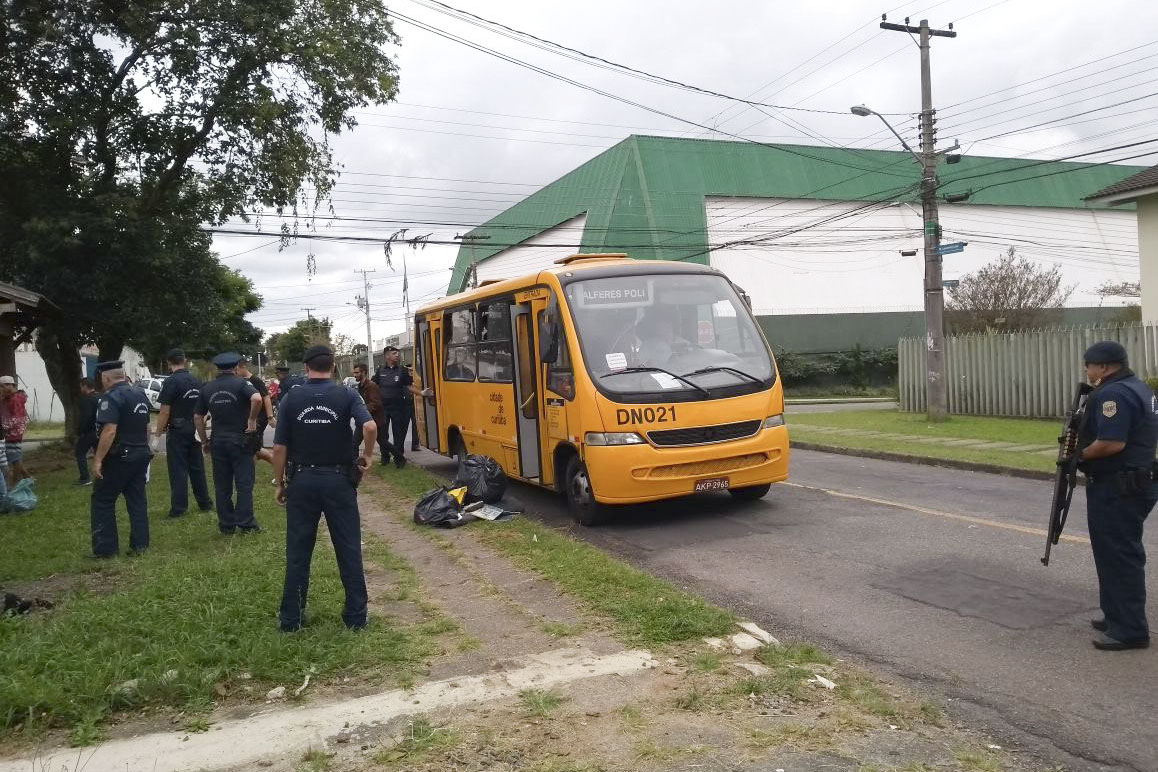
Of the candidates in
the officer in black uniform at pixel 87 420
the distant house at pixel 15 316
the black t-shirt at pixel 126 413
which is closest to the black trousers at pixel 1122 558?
the black t-shirt at pixel 126 413

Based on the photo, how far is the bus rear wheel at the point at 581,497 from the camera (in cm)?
973

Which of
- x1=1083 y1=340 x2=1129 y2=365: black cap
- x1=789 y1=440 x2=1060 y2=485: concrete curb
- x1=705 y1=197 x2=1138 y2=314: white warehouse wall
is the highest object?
x1=705 y1=197 x2=1138 y2=314: white warehouse wall

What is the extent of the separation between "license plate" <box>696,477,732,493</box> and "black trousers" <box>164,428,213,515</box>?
589 cm

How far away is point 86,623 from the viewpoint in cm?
602

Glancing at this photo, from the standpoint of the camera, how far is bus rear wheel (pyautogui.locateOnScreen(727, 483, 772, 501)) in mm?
10547

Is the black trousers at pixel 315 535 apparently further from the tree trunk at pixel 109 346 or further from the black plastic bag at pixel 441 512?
the tree trunk at pixel 109 346

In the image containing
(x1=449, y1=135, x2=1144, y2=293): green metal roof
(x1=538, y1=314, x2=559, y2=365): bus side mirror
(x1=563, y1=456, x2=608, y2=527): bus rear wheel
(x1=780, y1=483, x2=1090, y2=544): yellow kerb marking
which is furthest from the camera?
(x1=449, y1=135, x2=1144, y2=293): green metal roof

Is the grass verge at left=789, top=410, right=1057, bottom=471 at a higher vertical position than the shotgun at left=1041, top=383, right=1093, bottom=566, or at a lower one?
lower

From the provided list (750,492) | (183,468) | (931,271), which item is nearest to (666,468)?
(750,492)

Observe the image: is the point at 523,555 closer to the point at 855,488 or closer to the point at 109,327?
the point at 855,488

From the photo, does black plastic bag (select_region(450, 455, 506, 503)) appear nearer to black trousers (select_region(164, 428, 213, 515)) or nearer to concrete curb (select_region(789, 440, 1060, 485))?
black trousers (select_region(164, 428, 213, 515))

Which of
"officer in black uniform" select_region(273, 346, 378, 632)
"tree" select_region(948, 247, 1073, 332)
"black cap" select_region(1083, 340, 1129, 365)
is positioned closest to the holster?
"black cap" select_region(1083, 340, 1129, 365)

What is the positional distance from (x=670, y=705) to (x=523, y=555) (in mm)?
3739

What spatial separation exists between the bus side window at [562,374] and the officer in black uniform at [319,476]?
12.8 feet
